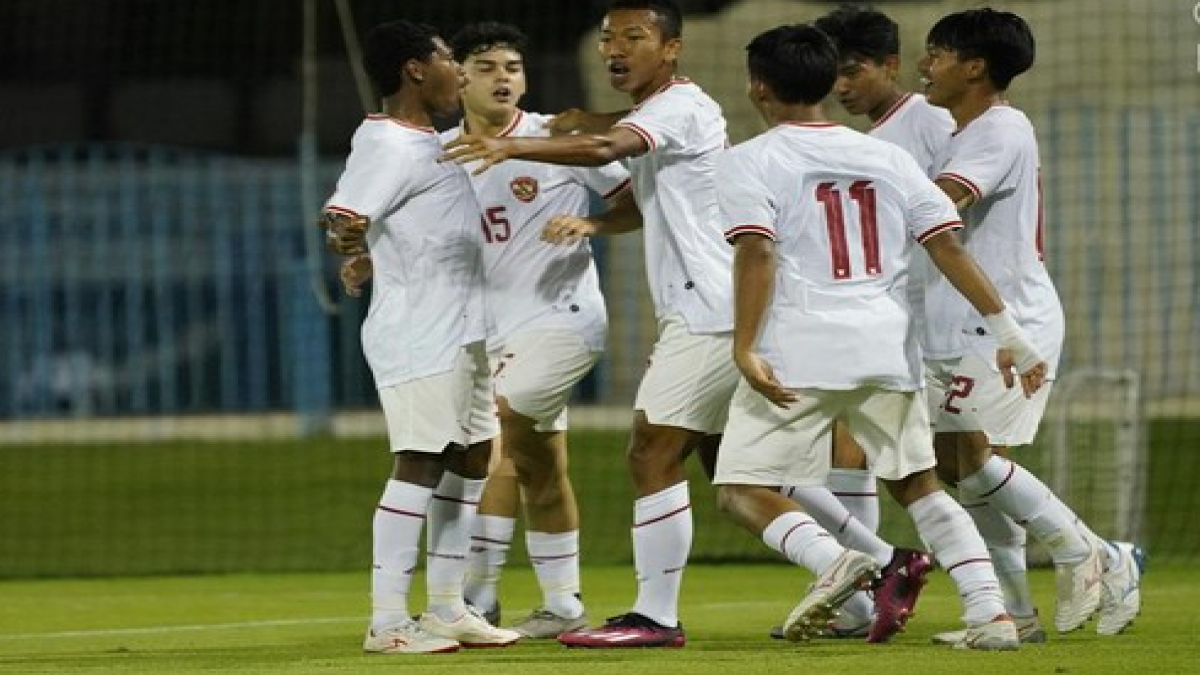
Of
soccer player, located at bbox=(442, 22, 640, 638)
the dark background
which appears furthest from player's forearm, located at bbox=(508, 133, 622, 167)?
the dark background

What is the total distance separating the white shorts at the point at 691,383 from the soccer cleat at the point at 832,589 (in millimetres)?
932

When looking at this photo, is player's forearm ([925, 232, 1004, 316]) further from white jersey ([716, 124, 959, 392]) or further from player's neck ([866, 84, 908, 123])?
player's neck ([866, 84, 908, 123])

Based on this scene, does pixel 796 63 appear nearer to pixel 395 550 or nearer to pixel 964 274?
pixel 964 274

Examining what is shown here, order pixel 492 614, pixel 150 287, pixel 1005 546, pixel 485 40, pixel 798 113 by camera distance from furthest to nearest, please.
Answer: pixel 150 287 < pixel 492 614 < pixel 485 40 < pixel 1005 546 < pixel 798 113

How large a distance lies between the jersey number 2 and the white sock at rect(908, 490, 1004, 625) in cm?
77

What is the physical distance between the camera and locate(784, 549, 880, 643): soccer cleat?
7793mm

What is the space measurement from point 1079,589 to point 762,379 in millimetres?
1500

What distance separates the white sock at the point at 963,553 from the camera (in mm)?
8070

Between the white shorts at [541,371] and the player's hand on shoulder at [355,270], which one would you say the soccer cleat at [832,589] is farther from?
the player's hand on shoulder at [355,270]

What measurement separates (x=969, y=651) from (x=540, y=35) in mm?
20722

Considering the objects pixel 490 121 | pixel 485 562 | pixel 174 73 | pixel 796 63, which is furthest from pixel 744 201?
pixel 174 73

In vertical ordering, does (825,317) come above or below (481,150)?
below

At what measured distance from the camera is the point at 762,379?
26.2 ft

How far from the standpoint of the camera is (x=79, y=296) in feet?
83.4
